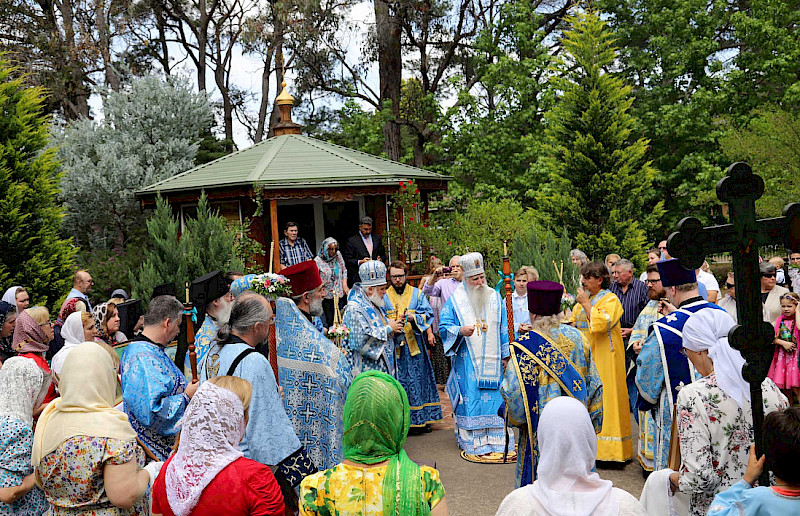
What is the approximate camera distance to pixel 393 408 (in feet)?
A: 9.00

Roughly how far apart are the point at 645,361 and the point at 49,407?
4.36 meters

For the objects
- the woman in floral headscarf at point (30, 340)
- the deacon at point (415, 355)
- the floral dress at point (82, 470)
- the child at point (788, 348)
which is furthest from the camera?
the deacon at point (415, 355)

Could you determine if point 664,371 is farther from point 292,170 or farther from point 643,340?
point 292,170

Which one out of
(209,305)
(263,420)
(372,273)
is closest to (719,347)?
(263,420)

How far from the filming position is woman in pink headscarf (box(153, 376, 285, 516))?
3018mm

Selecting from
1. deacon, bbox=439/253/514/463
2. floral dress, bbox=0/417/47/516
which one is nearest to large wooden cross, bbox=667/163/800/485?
floral dress, bbox=0/417/47/516

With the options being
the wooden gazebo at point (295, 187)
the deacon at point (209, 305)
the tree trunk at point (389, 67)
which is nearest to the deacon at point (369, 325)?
the deacon at point (209, 305)

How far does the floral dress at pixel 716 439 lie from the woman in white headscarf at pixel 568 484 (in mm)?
1060

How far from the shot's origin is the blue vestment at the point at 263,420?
159 inches

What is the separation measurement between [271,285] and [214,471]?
2.22m

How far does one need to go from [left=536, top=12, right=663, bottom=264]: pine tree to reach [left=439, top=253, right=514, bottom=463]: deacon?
10222 millimetres

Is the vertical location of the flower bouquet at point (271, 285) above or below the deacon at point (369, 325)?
above

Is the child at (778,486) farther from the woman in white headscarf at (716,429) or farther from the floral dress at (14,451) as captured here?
the floral dress at (14,451)

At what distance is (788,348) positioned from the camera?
24.9 feet
